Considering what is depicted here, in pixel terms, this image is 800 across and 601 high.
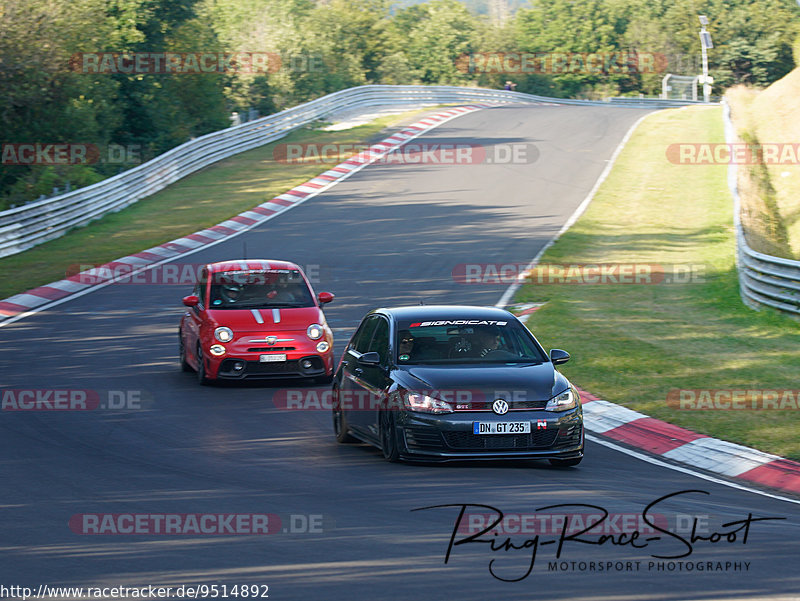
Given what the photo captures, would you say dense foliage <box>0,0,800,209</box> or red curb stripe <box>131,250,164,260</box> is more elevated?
dense foliage <box>0,0,800,209</box>

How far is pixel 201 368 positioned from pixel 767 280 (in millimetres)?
10066

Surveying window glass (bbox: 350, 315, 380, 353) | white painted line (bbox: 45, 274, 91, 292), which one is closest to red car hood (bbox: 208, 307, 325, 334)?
window glass (bbox: 350, 315, 380, 353)

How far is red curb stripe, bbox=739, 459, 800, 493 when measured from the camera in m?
9.59

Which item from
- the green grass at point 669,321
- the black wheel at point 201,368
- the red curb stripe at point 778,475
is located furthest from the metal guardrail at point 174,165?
the red curb stripe at point 778,475

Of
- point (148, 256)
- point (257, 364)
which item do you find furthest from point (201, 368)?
point (148, 256)

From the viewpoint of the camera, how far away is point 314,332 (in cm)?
1489

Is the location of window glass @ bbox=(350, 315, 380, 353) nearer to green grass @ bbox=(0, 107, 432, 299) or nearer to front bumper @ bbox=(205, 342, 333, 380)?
front bumper @ bbox=(205, 342, 333, 380)

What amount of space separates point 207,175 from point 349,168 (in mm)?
5089

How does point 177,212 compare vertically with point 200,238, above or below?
above

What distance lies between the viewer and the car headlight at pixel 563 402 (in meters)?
9.80

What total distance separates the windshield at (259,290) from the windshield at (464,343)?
488cm

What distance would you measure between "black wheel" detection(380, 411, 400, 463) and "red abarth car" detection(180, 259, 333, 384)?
4.65 m

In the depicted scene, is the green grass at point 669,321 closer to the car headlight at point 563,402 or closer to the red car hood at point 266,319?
the car headlight at point 563,402

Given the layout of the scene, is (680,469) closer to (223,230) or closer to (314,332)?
(314,332)
